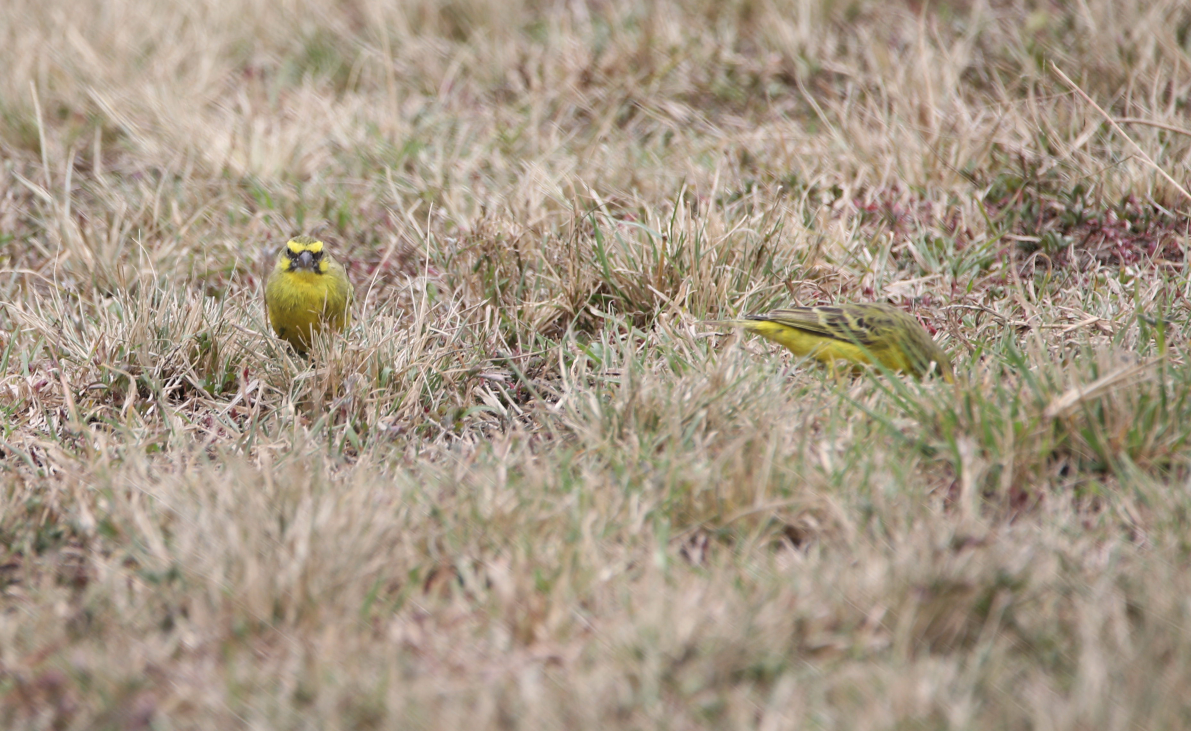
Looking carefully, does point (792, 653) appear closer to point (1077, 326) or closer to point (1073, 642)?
point (1073, 642)

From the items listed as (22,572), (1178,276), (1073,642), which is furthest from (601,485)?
(1178,276)

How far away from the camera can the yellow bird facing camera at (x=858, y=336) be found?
379 cm

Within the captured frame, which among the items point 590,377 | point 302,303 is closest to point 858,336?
point 590,377

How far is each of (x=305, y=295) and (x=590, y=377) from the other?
1346mm

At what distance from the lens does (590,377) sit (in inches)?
156

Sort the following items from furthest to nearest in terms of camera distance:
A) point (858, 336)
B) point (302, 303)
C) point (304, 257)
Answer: point (304, 257) < point (302, 303) < point (858, 336)

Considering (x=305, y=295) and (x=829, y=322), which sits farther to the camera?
(x=305, y=295)

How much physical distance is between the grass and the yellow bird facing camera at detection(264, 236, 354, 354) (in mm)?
177

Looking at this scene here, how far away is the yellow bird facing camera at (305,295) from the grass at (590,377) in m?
0.18

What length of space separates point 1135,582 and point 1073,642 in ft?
0.77

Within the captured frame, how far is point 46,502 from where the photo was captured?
322 cm

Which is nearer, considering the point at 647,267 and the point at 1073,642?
the point at 1073,642

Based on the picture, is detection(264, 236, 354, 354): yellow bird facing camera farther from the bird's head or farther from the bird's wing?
the bird's wing

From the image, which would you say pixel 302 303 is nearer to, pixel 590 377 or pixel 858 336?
pixel 590 377
